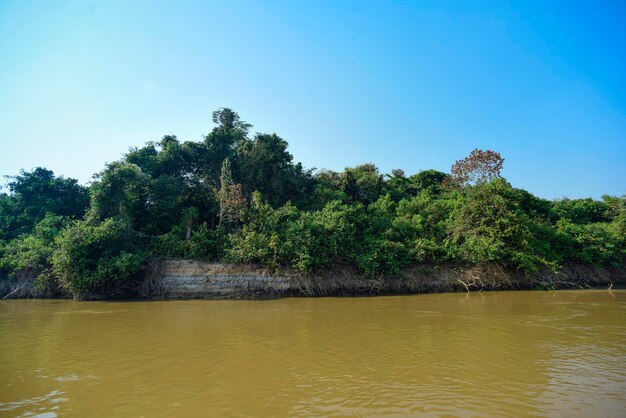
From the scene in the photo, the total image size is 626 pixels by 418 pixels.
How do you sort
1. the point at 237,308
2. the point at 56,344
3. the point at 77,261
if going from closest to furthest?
the point at 56,344
the point at 237,308
the point at 77,261

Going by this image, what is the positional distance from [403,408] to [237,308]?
10.4 m

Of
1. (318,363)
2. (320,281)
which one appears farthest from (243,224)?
(318,363)

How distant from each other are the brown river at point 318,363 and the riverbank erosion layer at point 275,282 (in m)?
4.48

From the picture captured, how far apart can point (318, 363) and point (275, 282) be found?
10749 mm

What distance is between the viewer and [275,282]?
56.9 feet

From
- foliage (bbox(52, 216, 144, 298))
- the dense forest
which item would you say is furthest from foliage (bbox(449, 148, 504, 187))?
foliage (bbox(52, 216, 144, 298))

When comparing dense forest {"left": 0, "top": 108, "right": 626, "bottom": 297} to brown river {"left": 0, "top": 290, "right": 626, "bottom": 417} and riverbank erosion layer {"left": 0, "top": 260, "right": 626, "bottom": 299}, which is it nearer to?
riverbank erosion layer {"left": 0, "top": 260, "right": 626, "bottom": 299}

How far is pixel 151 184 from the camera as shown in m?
19.8

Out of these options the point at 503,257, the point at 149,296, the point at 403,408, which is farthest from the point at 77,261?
the point at 503,257

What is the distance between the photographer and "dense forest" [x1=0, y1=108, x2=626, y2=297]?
17.3 metres

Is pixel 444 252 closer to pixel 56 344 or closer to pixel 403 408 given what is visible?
pixel 403 408

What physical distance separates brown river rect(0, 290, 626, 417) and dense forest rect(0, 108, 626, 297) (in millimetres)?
5030

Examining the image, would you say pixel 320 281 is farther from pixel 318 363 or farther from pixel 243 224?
pixel 318 363

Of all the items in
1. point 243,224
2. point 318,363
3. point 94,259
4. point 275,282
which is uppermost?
point 243,224
